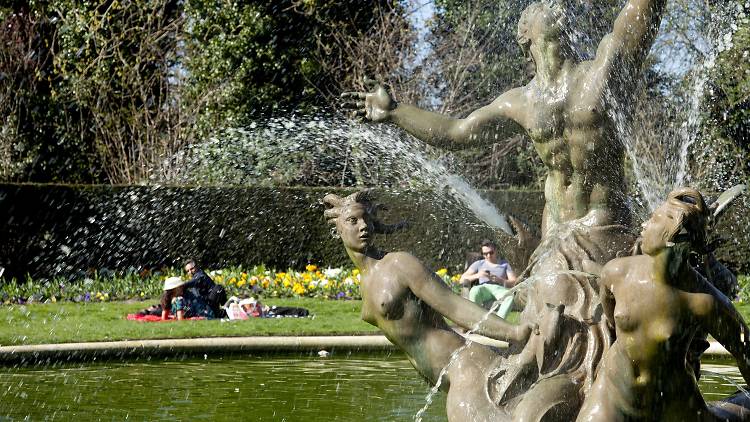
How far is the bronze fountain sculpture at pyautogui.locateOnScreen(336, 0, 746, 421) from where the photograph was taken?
15.2ft

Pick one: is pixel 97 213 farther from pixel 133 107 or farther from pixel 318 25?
pixel 318 25

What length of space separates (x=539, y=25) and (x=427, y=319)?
4.80ft

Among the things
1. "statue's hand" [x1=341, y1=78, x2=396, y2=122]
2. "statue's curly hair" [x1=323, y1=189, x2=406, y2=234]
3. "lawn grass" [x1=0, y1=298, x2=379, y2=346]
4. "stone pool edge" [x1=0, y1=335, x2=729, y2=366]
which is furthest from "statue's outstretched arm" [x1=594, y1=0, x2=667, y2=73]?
"lawn grass" [x1=0, y1=298, x2=379, y2=346]

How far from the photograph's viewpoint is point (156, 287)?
16.6m

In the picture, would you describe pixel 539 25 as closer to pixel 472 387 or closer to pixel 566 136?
pixel 566 136

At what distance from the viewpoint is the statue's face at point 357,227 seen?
505 centimetres

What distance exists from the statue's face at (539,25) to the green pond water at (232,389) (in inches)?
105

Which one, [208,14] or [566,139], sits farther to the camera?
[208,14]

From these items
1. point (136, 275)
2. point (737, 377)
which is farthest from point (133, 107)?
point (737, 377)

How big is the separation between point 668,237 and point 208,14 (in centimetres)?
2087

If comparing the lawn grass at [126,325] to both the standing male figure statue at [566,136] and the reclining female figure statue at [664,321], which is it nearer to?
the standing male figure statue at [566,136]

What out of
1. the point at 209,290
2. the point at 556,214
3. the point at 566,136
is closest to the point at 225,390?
the point at 556,214

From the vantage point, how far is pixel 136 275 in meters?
17.5

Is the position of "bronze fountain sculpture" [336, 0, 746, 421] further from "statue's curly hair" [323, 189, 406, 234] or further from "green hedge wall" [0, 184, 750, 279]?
"green hedge wall" [0, 184, 750, 279]
